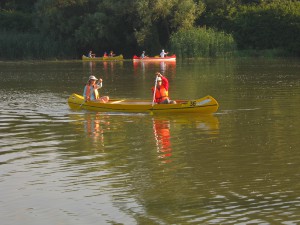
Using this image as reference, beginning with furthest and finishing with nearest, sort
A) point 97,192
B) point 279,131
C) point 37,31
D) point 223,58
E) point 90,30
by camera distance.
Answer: point 37,31 → point 90,30 → point 223,58 → point 279,131 → point 97,192

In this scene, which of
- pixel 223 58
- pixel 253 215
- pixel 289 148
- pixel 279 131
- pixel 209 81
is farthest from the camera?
pixel 223 58

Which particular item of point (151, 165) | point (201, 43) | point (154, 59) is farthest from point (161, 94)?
point (201, 43)

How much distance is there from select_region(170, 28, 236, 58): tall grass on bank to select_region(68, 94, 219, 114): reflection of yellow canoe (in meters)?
38.2

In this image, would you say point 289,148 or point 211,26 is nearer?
point 289,148

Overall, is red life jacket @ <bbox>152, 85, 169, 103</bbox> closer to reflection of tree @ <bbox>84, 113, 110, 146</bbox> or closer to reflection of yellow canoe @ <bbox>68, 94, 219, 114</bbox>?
reflection of yellow canoe @ <bbox>68, 94, 219, 114</bbox>

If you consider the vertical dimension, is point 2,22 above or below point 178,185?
above

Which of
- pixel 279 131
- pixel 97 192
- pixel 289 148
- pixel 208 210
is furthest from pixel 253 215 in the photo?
pixel 279 131

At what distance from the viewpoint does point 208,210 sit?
416 inches

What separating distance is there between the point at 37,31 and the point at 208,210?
2417 inches

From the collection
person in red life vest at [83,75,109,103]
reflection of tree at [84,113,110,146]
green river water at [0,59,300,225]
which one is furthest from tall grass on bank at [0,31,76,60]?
reflection of tree at [84,113,110,146]

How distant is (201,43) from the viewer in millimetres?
61031

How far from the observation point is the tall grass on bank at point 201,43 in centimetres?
6103

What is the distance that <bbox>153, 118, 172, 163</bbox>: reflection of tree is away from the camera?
15.0m

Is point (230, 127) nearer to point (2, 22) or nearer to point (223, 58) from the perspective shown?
point (223, 58)
